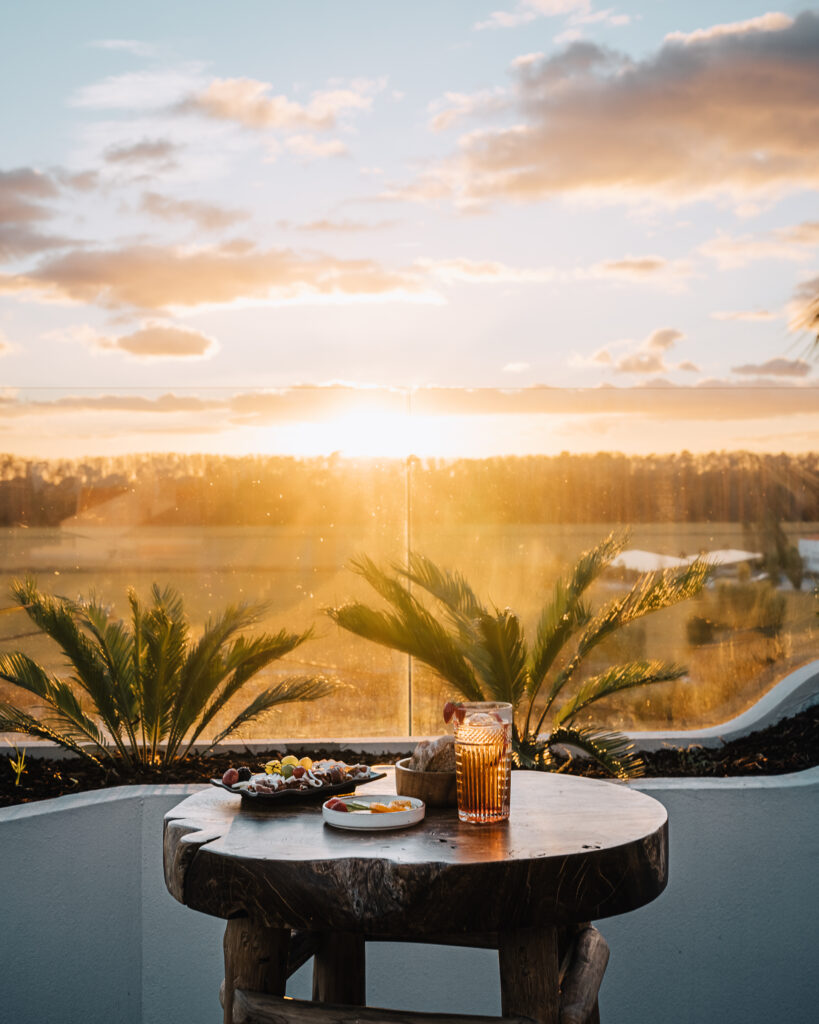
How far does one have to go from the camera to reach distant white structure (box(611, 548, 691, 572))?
497 centimetres

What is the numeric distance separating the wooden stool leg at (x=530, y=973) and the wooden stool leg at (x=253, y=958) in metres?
0.50

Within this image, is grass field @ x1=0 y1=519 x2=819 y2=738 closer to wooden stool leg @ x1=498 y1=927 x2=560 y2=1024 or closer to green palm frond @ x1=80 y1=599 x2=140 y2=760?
green palm frond @ x1=80 y1=599 x2=140 y2=760

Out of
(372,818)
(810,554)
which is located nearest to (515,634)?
(810,554)

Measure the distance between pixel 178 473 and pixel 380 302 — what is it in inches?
68.0

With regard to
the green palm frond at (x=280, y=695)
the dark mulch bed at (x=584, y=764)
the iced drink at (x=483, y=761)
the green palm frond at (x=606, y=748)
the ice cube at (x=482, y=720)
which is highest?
the ice cube at (x=482, y=720)

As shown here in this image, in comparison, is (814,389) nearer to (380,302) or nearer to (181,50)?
(380,302)

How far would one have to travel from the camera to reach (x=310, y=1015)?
7.14 ft

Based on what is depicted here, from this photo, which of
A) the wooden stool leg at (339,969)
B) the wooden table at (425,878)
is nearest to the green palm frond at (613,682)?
the wooden stool leg at (339,969)

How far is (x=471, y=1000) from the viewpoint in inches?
136

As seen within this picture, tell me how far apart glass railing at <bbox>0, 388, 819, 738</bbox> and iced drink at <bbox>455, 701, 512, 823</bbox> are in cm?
250

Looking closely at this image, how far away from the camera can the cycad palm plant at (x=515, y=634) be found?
4332mm

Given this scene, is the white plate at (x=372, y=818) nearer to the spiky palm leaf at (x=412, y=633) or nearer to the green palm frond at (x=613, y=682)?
the spiky palm leaf at (x=412, y=633)

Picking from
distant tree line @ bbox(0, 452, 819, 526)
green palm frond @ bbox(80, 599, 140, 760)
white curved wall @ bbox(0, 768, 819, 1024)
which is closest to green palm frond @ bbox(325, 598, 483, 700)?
distant tree line @ bbox(0, 452, 819, 526)

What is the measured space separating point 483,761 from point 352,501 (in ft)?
8.84
